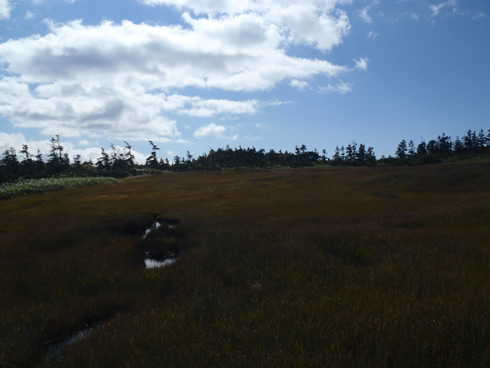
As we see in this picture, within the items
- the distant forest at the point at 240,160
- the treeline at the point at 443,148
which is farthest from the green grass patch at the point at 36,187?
the treeline at the point at 443,148

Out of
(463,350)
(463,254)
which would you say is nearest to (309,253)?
(463,254)

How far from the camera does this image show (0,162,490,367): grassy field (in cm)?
475

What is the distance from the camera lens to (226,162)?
102 meters

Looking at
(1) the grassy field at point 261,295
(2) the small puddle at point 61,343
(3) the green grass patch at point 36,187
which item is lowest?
(2) the small puddle at point 61,343

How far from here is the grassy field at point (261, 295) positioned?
4.75 m

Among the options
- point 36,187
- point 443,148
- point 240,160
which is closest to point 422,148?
point 443,148

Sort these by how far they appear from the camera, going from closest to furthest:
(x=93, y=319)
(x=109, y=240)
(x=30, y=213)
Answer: (x=93, y=319)
(x=109, y=240)
(x=30, y=213)

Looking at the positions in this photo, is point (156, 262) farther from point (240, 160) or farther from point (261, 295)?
point (240, 160)

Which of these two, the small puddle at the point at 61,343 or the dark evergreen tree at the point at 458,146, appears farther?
the dark evergreen tree at the point at 458,146

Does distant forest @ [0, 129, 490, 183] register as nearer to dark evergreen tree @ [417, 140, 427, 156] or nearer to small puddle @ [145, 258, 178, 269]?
dark evergreen tree @ [417, 140, 427, 156]

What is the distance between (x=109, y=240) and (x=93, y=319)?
6.86 meters

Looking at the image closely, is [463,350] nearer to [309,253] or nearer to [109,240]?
[309,253]

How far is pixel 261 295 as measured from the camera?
7.04m

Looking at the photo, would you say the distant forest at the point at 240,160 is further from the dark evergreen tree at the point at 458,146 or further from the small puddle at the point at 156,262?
the small puddle at the point at 156,262
